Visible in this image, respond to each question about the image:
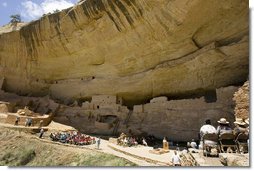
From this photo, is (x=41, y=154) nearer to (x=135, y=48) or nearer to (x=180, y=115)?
(x=180, y=115)

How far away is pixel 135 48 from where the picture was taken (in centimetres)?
1233

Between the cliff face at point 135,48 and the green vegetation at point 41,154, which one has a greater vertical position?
the cliff face at point 135,48

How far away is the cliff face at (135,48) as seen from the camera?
1005 cm

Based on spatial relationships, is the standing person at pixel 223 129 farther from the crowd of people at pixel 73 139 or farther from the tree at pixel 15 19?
the tree at pixel 15 19

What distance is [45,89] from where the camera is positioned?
17766 mm

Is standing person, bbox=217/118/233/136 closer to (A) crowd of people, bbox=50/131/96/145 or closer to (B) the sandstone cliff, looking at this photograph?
(B) the sandstone cliff

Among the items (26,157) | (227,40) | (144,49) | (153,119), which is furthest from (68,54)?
(227,40)

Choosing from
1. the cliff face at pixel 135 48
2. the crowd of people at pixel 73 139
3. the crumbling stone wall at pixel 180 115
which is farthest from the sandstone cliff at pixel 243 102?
the crowd of people at pixel 73 139

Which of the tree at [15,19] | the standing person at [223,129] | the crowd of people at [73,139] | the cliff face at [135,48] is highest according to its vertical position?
the tree at [15,19]

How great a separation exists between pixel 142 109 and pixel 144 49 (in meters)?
2.58

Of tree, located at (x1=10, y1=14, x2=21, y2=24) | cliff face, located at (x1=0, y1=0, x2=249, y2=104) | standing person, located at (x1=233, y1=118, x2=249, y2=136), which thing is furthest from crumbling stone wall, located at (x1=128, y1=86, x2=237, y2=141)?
tree, located at (x1=10, y1=14, x2=21, y2=24)

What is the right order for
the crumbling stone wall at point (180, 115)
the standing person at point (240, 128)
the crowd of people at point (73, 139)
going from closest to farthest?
the standing person at point (240, 128) < the crumbling stone wall at point (180, 115) < the crowd of people at point (73, 139)

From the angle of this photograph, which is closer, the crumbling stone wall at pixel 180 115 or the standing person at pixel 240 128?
the standing person at pixel 240 128

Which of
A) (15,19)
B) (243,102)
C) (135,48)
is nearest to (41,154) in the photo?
(135,48)
